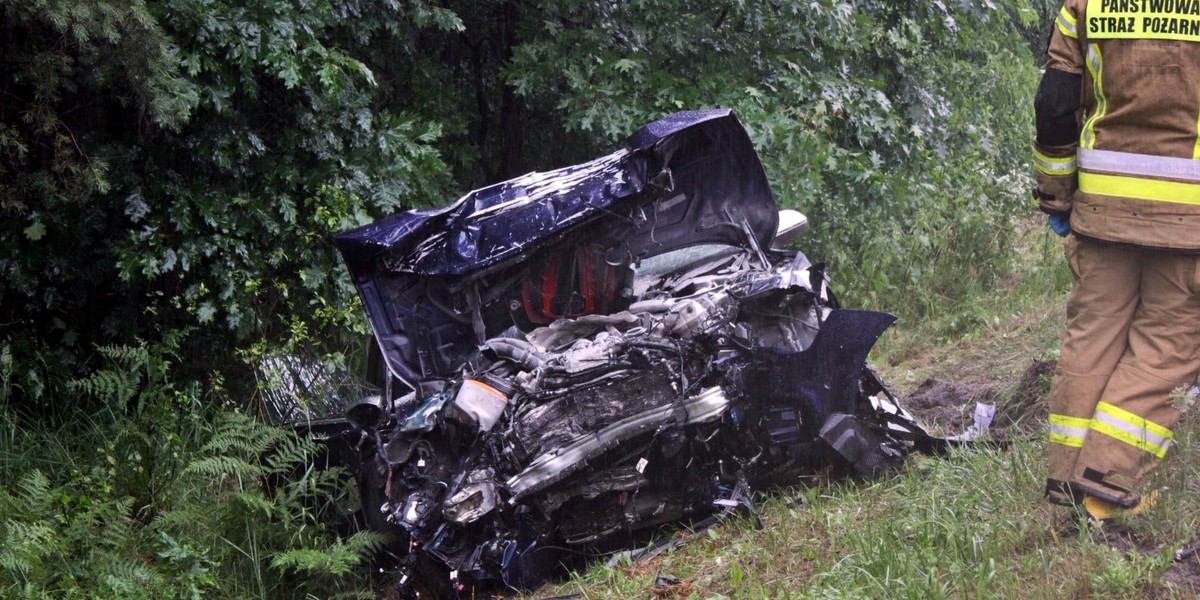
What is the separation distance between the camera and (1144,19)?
10.5 feet

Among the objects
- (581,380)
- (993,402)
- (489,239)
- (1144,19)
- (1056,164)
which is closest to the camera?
(1144,19)

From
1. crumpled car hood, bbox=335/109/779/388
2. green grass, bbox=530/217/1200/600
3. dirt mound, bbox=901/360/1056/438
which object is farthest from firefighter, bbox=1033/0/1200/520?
crumpled car hood, bbox=335/109/779/388

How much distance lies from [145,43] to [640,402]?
8.86ft

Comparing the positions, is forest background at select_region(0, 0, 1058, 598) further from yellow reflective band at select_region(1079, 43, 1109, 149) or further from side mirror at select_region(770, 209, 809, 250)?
yellow reflective band at select_region(1079, 43, 1109, 149)

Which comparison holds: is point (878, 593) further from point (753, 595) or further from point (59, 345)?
point (59, 345)

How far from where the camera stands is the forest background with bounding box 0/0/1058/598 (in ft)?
13.8

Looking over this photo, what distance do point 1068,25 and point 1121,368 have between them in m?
1.14

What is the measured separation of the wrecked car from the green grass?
0.63ft

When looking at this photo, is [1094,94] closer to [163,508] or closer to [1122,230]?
[1122,230]

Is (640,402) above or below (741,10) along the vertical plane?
below

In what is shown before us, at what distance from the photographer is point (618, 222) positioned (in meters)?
4.44

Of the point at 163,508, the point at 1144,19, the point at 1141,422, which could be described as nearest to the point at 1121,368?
the point at 1141,422

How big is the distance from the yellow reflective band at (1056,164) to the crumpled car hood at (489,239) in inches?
57.3

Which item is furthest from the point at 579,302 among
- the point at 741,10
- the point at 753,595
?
the point at 741,10
